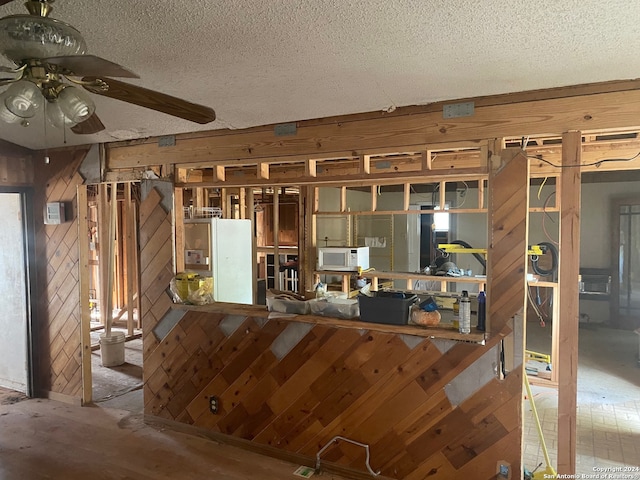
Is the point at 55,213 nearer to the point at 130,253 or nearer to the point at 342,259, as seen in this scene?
the point at 130,253

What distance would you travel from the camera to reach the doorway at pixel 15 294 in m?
4.41

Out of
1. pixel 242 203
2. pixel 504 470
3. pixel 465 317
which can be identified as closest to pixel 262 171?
pixel 465 317

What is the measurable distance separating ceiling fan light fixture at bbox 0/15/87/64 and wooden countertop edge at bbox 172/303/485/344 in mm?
2240

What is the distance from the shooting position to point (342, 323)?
3061 millimetres

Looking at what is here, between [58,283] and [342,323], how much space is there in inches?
118

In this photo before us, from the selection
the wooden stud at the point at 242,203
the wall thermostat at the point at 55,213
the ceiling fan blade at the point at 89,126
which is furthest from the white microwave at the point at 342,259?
the ceiling fan blade at the point at 89,126

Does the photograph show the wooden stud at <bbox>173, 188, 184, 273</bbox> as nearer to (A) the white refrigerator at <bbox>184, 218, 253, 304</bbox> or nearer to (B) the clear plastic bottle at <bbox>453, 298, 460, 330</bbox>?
(A) the white refrigerator at <bbox>184, 218, 253, 304</bbox>

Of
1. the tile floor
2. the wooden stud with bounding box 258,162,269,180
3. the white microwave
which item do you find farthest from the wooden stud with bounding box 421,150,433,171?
the white microwave

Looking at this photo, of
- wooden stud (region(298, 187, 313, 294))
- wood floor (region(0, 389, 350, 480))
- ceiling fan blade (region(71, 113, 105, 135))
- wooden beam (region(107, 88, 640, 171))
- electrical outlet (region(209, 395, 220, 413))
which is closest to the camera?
ceiling fan blade (region(71, 113, 105, 135))

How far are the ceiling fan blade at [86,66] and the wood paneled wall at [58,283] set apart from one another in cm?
306

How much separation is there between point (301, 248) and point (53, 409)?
10.9 ft

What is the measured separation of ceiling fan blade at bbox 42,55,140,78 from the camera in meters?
1.34

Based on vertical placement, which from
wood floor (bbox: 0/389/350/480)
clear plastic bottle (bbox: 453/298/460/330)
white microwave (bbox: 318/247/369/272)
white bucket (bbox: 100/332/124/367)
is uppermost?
white microwave (bbox: 318/247/369/272)

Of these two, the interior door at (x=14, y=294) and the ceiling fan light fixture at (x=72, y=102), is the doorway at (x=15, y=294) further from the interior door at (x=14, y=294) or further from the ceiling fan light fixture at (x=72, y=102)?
the ceiling fan light fixture at (x=72, y=102)
